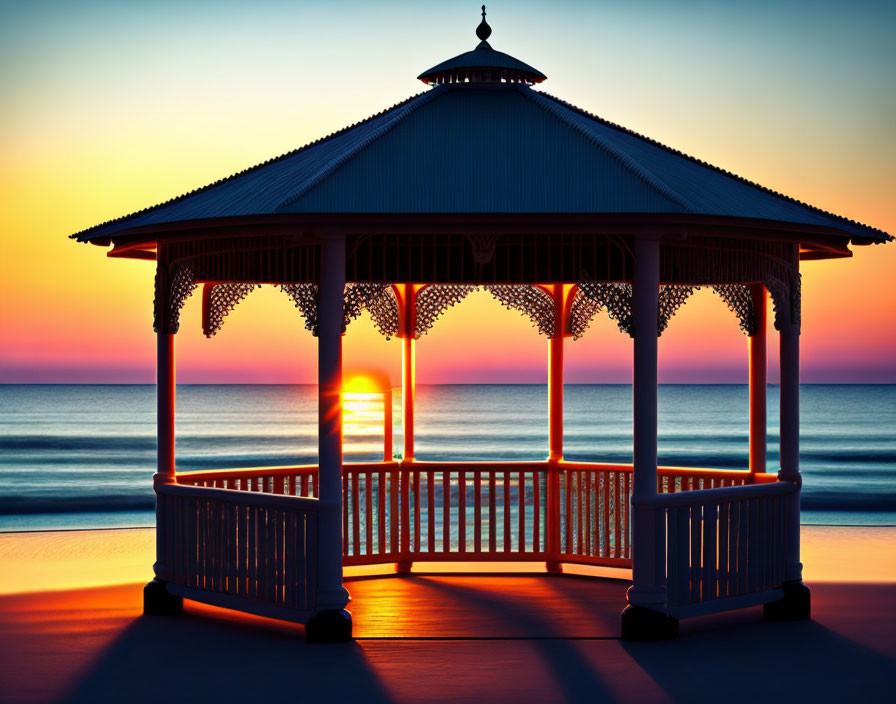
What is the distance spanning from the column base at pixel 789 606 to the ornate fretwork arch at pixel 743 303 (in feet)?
8.23

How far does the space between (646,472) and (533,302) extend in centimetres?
345

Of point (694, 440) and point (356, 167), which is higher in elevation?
point (356, 167)

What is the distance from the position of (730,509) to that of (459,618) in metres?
2.33

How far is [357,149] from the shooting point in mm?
9523

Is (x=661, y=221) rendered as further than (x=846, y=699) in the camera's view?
Yes

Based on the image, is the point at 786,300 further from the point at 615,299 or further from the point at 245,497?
the point at 245,497

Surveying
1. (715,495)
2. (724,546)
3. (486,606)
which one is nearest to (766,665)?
(724,546)

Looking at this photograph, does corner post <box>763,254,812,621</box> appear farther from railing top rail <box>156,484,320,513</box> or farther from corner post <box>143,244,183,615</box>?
corner post <box>143,244,183,615</box>

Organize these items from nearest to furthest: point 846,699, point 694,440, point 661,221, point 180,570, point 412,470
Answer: point 846,699 → point 661,221 → point 180,570 → point 412,470 → point 694,440

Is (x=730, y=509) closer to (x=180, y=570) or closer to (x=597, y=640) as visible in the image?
(x=597, y=640)

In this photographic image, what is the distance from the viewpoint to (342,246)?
8.88 meters

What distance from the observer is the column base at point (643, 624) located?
29.0 feet

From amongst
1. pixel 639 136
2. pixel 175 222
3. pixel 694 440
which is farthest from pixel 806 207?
pixel 694 440

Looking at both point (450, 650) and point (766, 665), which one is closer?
point (766, 665)
